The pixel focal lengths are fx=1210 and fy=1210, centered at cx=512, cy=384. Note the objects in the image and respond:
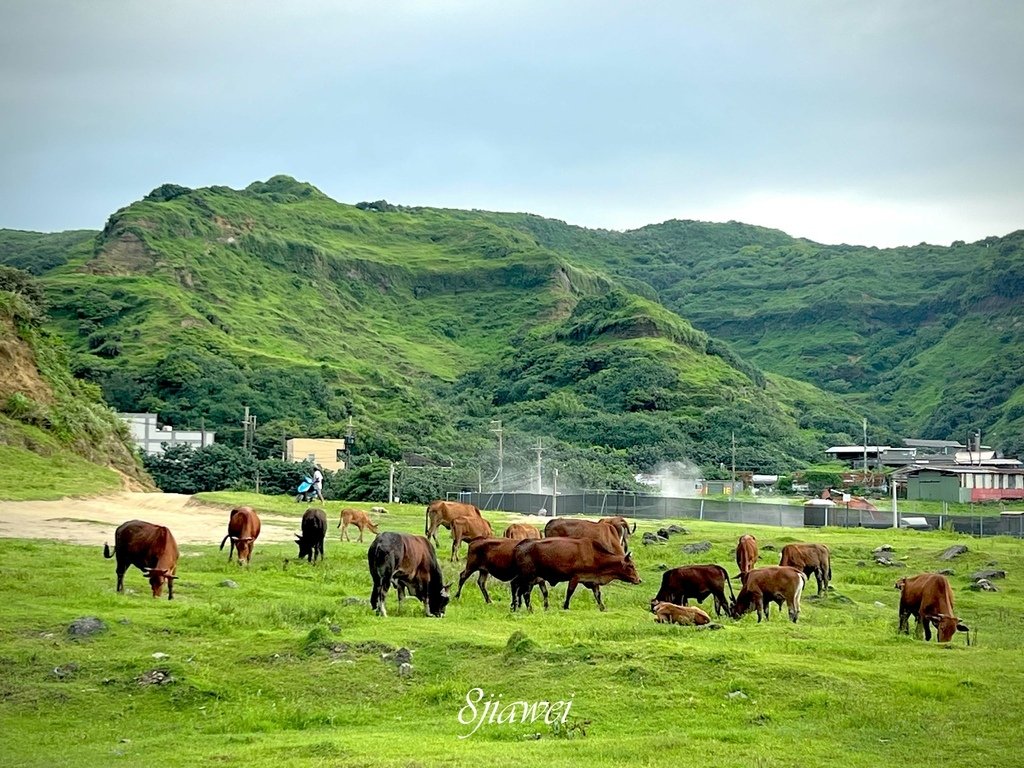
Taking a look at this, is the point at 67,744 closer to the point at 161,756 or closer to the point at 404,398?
the point at 161,756

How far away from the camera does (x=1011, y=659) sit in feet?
57.3

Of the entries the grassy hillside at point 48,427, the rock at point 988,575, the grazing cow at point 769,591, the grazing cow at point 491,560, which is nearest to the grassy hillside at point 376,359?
the grassy hillside at point 48,427

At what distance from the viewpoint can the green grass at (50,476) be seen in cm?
3825

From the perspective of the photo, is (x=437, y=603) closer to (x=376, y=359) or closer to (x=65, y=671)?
(x=65, y=671)

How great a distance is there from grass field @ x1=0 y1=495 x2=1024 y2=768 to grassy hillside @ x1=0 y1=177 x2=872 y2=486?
73.3 m

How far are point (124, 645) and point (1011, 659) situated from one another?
12.6 meters

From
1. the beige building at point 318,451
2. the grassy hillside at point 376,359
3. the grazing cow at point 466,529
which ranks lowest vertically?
the grazing cow at point 466,529

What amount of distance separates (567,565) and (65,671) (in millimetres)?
9565

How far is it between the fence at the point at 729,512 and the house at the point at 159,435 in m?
36.8

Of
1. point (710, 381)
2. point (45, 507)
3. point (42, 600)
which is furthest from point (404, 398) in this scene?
point (42, 600)

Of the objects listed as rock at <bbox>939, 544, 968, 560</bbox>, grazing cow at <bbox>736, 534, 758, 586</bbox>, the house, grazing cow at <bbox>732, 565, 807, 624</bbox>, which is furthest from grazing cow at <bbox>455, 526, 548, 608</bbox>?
the house

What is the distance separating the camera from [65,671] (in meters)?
15.5

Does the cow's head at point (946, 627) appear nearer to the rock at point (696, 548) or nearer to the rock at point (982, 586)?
the rock at point (982, 586)

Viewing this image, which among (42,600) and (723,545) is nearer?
(42,600)
